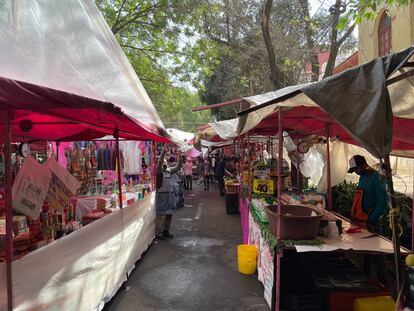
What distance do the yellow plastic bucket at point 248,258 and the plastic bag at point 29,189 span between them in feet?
11.8

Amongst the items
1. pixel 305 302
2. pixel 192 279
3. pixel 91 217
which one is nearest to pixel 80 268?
pixel 91 217

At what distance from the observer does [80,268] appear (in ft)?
12.8

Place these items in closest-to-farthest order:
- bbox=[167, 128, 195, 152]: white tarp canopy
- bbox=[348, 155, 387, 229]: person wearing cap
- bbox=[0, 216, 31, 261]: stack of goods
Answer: bbox=[0, 216, 31, 261]: stack of goods < bbox=[348, 155, 387, 229]: person wearing cap < bbox=[167, 128, 195, 152]: white tarp canopy

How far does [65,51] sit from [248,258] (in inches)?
170

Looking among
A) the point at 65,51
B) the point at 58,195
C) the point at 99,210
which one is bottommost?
the point at 99,210

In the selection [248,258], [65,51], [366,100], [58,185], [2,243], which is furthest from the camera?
[248,258]

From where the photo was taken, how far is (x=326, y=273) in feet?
15.4

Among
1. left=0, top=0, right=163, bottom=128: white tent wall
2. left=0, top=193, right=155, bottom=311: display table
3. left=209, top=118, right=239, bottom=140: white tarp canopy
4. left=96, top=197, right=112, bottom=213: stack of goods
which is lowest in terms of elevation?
left=0, top=193, right=155, bottom=311: display table

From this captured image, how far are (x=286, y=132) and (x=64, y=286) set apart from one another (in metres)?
6.88

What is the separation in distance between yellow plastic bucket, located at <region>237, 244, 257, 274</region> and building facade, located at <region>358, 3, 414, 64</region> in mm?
7955

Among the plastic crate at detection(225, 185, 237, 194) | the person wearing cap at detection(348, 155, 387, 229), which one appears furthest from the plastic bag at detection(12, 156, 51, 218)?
the plastic crate at detection(225, 185, 237, 194)

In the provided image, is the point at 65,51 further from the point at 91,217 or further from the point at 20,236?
the point at 91,217

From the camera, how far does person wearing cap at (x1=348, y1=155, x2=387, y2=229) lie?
519cm

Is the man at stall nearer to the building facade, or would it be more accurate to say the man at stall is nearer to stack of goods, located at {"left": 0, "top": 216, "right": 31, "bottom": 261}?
stack of goods, located at {"left": 0, "top": 216, "right": 31, "bottom": 261}
